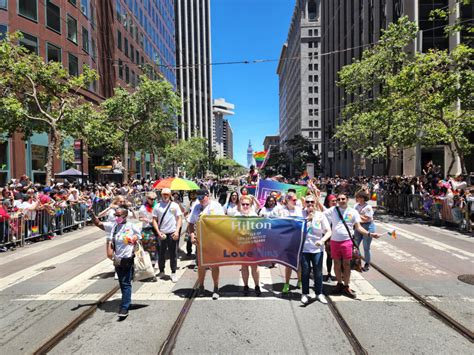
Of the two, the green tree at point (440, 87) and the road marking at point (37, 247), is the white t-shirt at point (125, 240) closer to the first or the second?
the road marking at point (37, 247)

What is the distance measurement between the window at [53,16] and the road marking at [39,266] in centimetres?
2300

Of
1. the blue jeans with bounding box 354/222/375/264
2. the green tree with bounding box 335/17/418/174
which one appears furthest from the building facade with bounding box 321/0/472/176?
the blue jeans with bounding box 354/222/375/264

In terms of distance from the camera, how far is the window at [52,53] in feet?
85.1

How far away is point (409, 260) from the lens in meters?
8.10

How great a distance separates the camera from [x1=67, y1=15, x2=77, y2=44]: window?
28.9 m

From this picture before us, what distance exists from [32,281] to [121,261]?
315 cm

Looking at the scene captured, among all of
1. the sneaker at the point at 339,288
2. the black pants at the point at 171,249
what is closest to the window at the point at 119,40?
the black pants at the point at 171,249

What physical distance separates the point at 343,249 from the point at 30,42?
88.0ft

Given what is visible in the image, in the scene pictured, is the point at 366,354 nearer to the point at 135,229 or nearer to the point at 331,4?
the point at 135,229

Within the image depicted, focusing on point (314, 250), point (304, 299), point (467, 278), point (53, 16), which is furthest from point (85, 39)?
point (467, 278)

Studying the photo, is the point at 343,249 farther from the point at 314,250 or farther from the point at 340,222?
the point at 314,250

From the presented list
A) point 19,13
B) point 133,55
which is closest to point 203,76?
point 133,55

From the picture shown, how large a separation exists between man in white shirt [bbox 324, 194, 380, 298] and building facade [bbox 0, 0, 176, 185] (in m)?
16.4

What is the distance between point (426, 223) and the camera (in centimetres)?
1443
